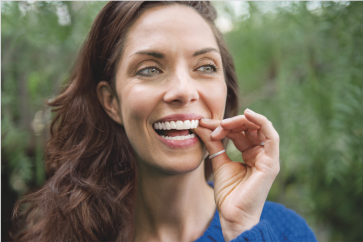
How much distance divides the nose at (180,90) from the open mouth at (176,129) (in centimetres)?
10

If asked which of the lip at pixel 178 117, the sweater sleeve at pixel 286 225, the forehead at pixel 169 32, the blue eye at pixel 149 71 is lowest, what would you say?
the sweater sleeve at pixel 286 225

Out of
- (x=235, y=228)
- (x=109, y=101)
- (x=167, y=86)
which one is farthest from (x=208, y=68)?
(x=235, y=228)

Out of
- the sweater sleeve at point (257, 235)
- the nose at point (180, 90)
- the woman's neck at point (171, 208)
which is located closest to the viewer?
the sweater sleeve at point (257, 235)

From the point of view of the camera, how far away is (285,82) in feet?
7.91

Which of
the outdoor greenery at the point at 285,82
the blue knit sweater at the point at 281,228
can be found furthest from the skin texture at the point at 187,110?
the outdoor greenery at the point at 285,82

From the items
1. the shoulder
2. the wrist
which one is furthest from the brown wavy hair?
the shoulder

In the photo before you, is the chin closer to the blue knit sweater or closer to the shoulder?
the blue knit sweater

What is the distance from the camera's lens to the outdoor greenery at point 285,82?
7.07 ft

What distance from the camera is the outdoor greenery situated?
2156mm

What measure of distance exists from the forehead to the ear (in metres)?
0.27

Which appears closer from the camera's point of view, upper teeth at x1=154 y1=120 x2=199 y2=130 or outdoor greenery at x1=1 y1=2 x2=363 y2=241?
upper teeth at x1=154 y1=120 x2=199 y2=130

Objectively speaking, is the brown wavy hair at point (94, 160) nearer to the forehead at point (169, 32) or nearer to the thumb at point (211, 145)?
the forehead at point (169, 32)

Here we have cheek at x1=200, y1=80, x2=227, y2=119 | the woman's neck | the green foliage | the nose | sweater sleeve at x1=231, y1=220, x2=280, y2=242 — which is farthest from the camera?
the green foliage

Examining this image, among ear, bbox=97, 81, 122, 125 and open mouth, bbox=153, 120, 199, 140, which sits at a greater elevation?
ear, bbox=97, 81, 122, 125
